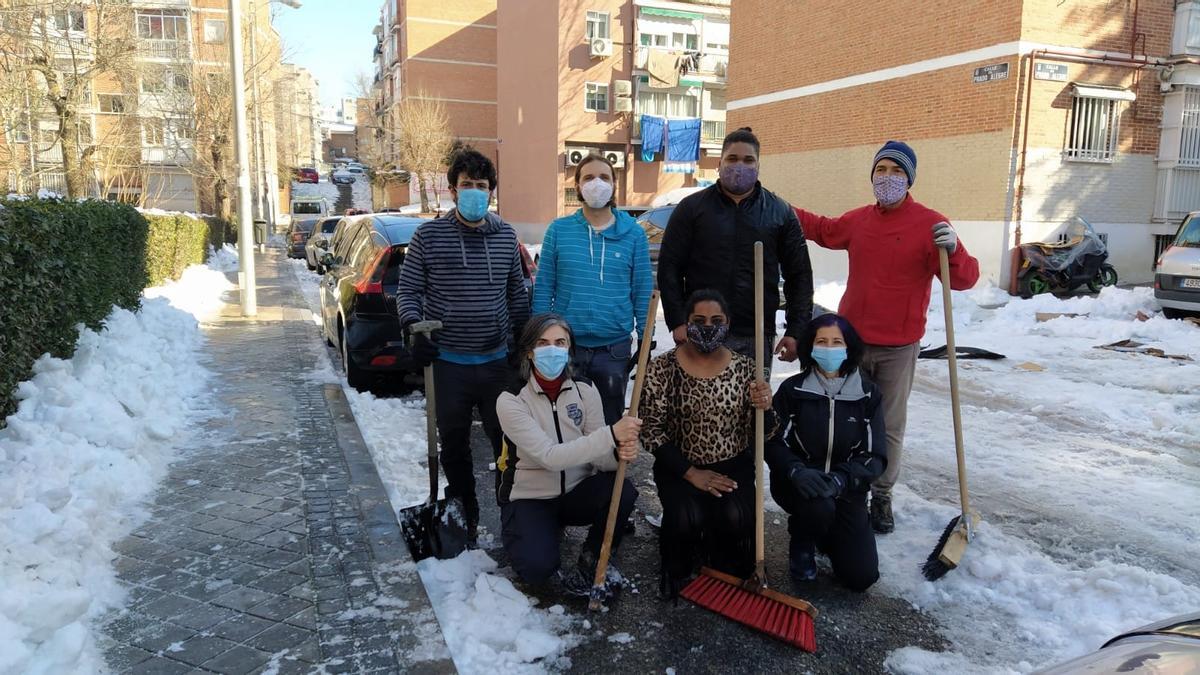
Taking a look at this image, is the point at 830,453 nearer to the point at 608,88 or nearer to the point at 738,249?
the point at 738,249

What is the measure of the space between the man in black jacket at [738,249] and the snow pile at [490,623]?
1523 mm

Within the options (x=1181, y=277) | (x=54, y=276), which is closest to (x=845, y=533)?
(x=54, y=276)

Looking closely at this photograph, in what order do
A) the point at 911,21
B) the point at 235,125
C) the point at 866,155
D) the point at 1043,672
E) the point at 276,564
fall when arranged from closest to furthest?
the point at 1043,672 → the point at 276,564 → the point at 235,125 → the point at 911,21 → the point at 866,155

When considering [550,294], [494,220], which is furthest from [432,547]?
[494,220]

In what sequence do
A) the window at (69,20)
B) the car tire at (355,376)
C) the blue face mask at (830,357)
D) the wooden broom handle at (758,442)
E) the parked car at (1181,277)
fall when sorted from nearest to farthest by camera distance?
the wooden broom handle at (758,442) → the blue face mask at (830,357) → the car tire at (355,376) → the parked car at (1181,277) → the window at (69,20)

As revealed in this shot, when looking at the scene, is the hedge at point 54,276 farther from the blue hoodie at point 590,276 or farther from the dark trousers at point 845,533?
the dark trousers at point 845,533

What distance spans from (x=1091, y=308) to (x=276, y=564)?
38.9 feet

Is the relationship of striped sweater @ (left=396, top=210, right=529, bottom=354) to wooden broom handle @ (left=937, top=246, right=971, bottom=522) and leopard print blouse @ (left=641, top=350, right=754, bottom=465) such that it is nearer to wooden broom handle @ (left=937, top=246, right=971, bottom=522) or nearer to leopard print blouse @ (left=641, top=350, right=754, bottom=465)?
leopard print blouse @ (left=641, top=350, right=754, bottom=465)

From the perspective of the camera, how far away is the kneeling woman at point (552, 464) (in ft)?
12.0

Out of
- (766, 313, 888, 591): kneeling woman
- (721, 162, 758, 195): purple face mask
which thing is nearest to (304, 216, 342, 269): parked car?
(721, 162, 758, 195): purple face mask

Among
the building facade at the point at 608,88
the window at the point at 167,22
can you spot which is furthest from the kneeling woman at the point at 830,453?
the window at the point at 167,22

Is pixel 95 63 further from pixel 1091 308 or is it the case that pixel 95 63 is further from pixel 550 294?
pixel 1091 308

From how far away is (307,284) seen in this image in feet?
63.2

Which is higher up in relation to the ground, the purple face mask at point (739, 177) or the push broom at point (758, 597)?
the purple face mask at point (739, 177)
